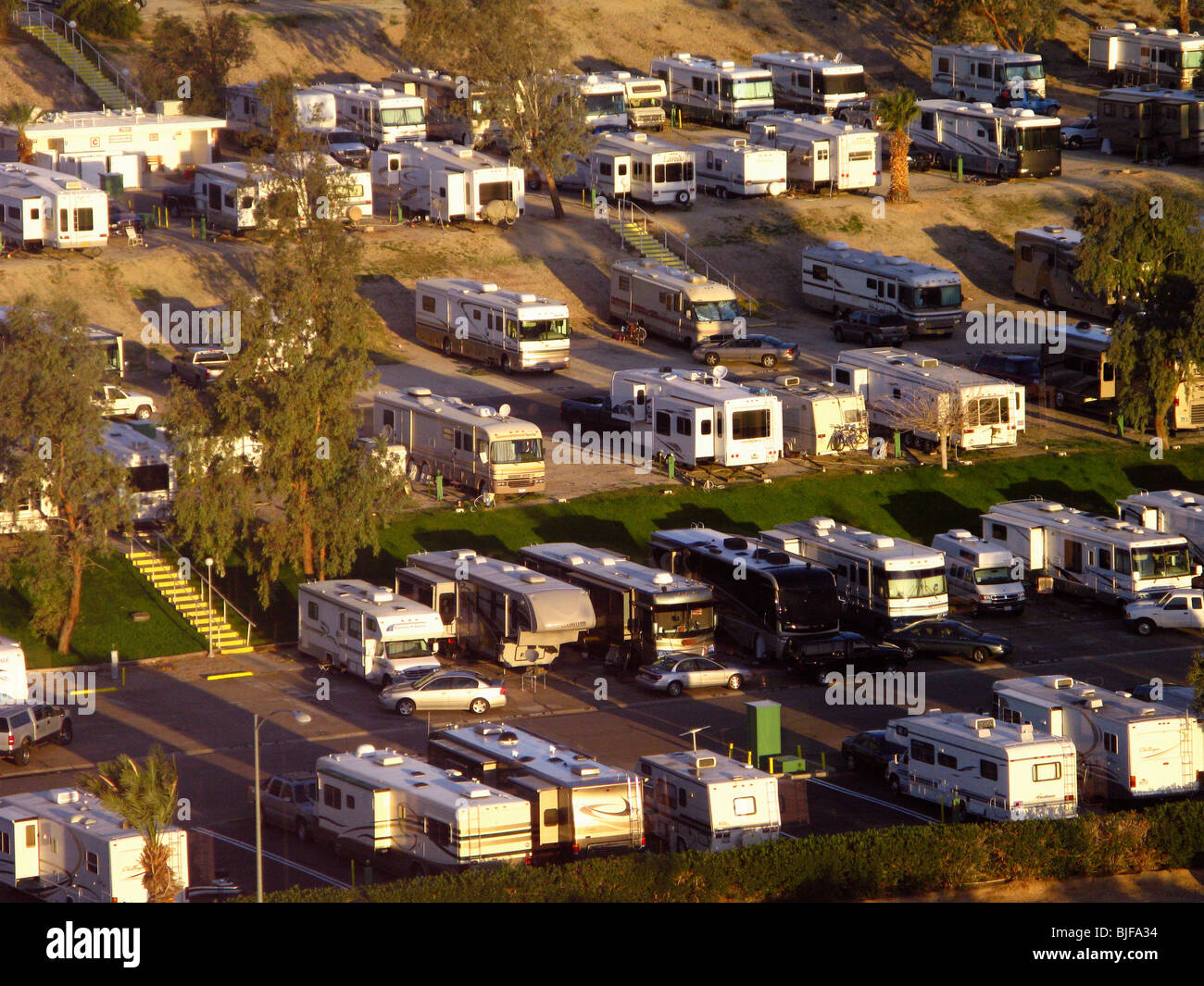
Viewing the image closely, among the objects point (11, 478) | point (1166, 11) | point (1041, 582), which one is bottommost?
point (1041, 582)

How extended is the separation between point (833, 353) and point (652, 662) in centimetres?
2376

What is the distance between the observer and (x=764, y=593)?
46.6 metres

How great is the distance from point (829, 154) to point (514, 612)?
37358 mm

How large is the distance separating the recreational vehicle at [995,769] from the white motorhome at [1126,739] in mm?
1101

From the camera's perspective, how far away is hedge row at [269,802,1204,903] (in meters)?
31.3

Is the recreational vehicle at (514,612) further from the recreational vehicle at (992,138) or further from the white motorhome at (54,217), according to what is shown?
the recreational vehicle at (992,138)

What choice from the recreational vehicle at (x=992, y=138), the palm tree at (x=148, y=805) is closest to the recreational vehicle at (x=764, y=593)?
the palm tree at (x=148, y=805)

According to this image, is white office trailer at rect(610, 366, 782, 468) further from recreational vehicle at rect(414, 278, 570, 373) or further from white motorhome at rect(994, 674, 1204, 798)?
white motorhome at rect(994, 674, 1204, 798)

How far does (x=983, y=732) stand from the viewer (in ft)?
123

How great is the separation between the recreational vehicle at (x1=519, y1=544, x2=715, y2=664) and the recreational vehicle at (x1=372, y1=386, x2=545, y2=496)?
6.20m

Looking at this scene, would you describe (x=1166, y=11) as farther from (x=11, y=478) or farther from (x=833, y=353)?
(x=11, y=478)

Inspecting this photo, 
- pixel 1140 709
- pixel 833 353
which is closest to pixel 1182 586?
pixel 1140 709

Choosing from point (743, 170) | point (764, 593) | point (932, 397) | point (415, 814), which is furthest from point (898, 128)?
point (415, 814)

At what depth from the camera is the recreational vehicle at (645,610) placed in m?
45.5
